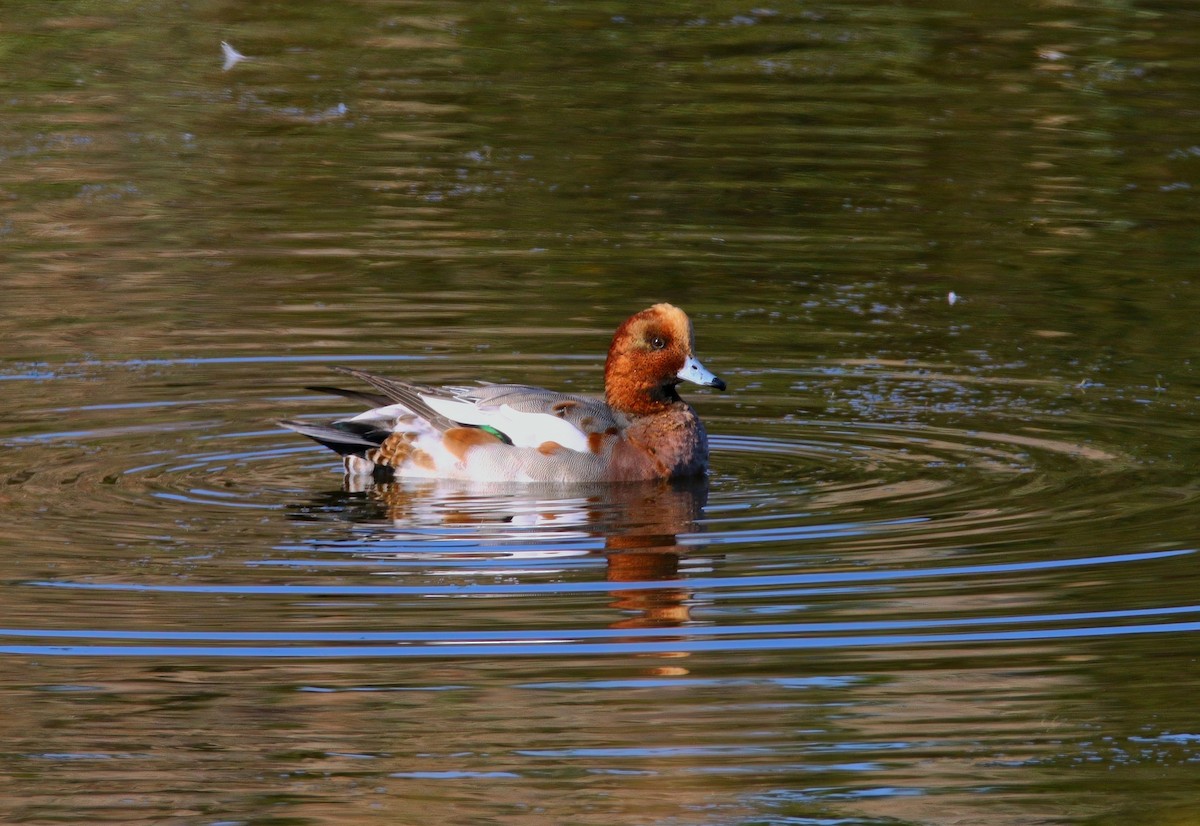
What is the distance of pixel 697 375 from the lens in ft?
32.5

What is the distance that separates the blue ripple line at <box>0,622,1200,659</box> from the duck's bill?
2854 millimetres

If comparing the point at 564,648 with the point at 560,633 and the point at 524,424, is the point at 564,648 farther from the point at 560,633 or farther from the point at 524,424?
the point at 524,424

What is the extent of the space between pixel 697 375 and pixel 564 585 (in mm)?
2323

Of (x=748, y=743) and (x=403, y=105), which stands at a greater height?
(x=403, y=105)

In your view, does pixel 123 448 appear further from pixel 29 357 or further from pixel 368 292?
pixel 368 292

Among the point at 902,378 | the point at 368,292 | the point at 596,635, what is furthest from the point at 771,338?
the point at 596,635

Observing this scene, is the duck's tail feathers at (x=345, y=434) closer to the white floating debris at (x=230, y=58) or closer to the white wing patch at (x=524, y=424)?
the white wing patch at (x=524, y=424)

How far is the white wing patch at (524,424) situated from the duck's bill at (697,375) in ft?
2.04

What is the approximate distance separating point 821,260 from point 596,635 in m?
6.73

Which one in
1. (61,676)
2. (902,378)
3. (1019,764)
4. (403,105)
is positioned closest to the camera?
(1019,764)

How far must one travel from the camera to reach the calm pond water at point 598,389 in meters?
6.10

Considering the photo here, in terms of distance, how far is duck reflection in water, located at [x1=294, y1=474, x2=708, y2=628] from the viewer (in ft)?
26.2

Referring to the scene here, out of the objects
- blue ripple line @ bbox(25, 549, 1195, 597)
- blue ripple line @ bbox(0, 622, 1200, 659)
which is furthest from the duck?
blue ripple line @ bbox(0, 622, 1200, 659)

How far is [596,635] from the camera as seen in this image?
7.17m
